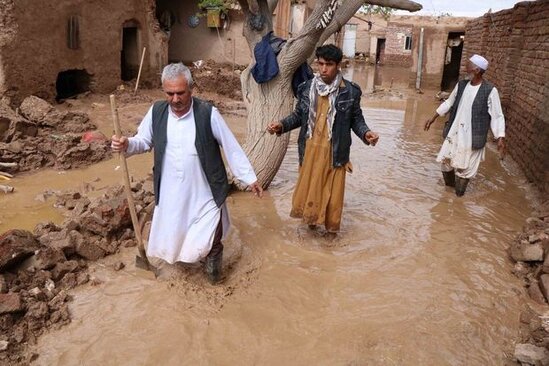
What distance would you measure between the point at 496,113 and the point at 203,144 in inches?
156

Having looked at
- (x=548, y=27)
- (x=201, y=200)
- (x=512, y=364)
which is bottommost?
(x=512, y=364)

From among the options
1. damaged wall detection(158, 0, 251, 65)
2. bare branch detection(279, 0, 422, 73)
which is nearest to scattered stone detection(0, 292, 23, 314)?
bare branch detection(279, 0, 422, 73)

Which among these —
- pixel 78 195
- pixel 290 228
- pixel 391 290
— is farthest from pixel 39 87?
pixel 391 290

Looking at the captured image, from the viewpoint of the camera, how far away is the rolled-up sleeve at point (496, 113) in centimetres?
561

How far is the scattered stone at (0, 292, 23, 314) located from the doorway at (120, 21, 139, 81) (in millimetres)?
10808

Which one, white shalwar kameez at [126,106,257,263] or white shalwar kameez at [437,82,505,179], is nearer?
white shalwar kameez at [126,106,257,263]

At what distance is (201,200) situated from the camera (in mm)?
3520

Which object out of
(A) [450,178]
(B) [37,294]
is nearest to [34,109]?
(B) [37,294]

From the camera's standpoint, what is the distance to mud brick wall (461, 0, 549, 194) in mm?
6648

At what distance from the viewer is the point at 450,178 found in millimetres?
6566

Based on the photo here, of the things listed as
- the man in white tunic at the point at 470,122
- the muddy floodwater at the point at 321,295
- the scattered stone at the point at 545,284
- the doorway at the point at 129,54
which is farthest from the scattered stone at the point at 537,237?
the doorway at the point at 129,54

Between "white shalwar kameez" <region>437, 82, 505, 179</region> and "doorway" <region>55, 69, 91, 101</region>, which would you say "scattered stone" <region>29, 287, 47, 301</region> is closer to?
"white shalwar kameez" <region>437, 82, 505, 179</region>

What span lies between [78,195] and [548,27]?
7.13m

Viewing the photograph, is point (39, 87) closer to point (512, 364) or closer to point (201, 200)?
point (201, 200)
